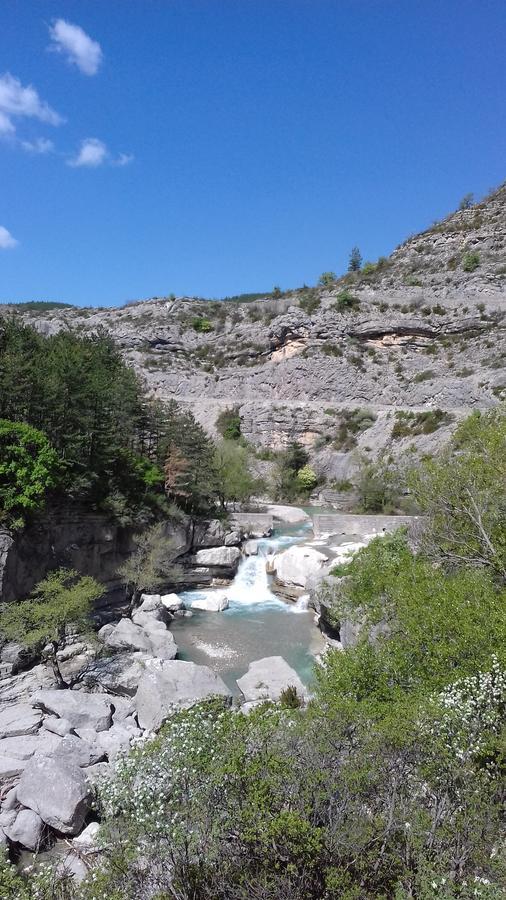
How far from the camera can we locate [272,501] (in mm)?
48344

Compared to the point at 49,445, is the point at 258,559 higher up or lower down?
lower down

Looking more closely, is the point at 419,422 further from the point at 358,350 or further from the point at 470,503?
the point at 470,503

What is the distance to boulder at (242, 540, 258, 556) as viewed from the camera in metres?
29.9

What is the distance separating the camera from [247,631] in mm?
21250

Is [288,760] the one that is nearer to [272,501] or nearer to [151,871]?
[151,871]

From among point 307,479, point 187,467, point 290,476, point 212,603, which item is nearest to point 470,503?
point 212,603

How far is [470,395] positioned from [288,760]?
154ft

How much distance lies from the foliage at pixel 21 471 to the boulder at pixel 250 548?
13.6 meters

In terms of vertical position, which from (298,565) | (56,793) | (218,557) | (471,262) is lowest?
(56,793)

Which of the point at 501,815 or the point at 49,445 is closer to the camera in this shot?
the point at 501,815

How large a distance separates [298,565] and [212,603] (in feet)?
16.7

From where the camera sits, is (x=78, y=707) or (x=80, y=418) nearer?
(x=78, y=707)

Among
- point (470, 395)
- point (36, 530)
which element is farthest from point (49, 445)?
point (470, 395)

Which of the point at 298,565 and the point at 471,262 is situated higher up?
the point at 471,262
